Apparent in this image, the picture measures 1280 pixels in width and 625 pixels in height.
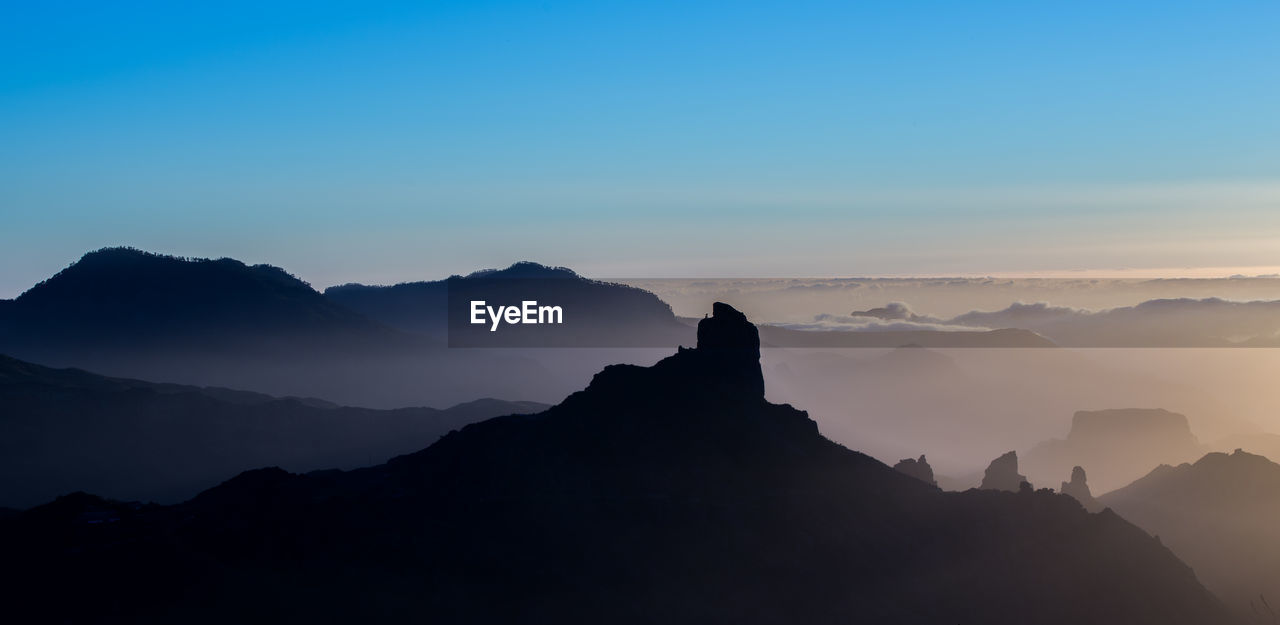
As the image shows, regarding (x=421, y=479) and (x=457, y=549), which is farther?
(x=421, y=479)

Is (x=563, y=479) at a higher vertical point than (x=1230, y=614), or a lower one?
higher

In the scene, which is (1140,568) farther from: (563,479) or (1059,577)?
(563,479)

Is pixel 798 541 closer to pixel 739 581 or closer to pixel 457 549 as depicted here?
pixel 739 581

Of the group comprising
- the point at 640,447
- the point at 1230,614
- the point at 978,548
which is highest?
the point at 640,447

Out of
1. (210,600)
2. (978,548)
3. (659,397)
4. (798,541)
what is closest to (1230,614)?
(978,548)

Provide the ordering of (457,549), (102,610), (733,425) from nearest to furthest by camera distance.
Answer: (102,610) → (457,549) → (733,425)

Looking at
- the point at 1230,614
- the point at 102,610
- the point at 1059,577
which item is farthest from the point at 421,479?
the point at 1230,614

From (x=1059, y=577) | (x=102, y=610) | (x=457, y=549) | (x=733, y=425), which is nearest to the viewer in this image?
(x=102, y=610)
